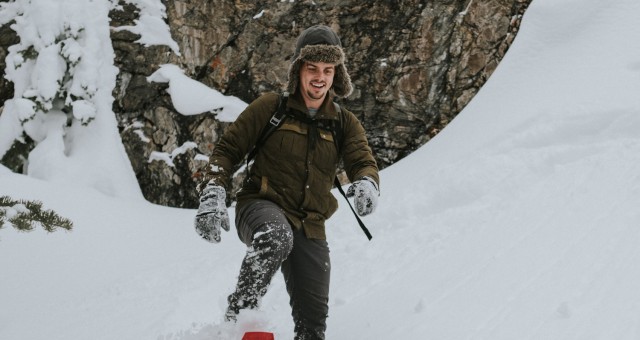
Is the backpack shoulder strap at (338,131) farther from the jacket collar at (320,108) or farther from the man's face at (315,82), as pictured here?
the man's face at (315,82)

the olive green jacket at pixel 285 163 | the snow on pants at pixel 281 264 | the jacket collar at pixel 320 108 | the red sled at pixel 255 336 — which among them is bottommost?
the red sled at pixel 255 336

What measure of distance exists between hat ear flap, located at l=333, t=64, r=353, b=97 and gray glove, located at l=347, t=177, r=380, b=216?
0.79 metres

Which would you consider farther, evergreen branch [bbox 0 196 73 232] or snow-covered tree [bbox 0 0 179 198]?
snow-covered tree [bbox 0 0 179 198]

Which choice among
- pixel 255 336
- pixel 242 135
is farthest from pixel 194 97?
pixel 255 336

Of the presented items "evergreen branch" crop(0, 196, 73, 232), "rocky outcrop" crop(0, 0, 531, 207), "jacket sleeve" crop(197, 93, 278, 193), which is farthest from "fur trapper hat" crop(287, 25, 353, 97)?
"rocky outcrop" crop(0, 0, 531, 207)

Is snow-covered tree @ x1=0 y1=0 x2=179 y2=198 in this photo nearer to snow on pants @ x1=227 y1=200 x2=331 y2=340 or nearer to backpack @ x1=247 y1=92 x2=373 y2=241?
backpack @ x1=247 y1=92 x2=373 y2=241

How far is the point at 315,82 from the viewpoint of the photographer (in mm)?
3109

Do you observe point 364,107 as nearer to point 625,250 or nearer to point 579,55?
point 579,55

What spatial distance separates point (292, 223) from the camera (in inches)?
118

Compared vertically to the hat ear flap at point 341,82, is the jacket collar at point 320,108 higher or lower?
lower

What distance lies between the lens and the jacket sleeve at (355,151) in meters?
3.15

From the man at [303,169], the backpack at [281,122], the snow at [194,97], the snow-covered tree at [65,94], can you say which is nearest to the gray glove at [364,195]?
the man at [303,169]

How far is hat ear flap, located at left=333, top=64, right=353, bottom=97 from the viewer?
3.42 meters

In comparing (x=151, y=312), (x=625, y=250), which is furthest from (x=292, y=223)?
(x=151, y=312)
